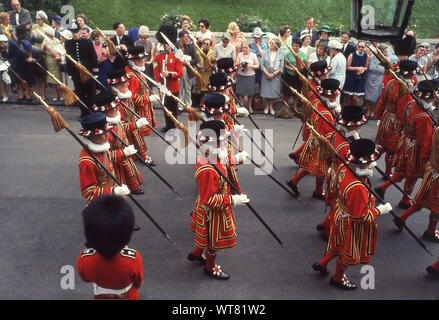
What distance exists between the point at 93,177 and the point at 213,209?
4.21 feet

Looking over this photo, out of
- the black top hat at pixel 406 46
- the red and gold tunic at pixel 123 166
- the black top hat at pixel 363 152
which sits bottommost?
the red and gold tunic at pixel 123 166

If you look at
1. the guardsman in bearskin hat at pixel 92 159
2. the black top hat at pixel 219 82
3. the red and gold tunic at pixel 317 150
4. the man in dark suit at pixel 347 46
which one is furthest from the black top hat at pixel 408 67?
the guardsman in bearskin hat at pixel 92 159

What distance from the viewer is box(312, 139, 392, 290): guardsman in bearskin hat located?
4.34 metres

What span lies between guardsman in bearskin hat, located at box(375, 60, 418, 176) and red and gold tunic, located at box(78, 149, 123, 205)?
389 cm

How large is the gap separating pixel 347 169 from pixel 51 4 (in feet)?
43.2

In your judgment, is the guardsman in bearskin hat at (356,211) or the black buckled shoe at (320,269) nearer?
the guardsman in bearskin hat at (356,211)

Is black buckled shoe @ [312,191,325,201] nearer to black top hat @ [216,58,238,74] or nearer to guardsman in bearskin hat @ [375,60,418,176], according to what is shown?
guardsman in bearskin hat @ [375,60,418,176]

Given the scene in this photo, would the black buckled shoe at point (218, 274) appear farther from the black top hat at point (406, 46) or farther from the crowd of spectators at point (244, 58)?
the black top hat at point (406, 46)

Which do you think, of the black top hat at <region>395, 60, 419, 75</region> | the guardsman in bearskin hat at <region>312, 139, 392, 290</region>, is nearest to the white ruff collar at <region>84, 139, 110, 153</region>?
the guardsman in bearskin hat at <region>312, 139, 392, 290</region>

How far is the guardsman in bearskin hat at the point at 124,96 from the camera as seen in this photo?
6578mm

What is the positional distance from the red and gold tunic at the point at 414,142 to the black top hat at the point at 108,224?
443 cm

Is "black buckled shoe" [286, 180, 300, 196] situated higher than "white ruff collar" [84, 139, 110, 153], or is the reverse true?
"white ruff collar" [84, 139, 110, 153]

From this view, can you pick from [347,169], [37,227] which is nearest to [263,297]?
[347,169]

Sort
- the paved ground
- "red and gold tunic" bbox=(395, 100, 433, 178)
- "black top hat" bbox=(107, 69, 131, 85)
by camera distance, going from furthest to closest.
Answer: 1. "black top hat" bbox=(107, 69, 131, 85)
2. "red and gold tunic" bbox=(395, 100, 433, 178)
3. the paved ground
